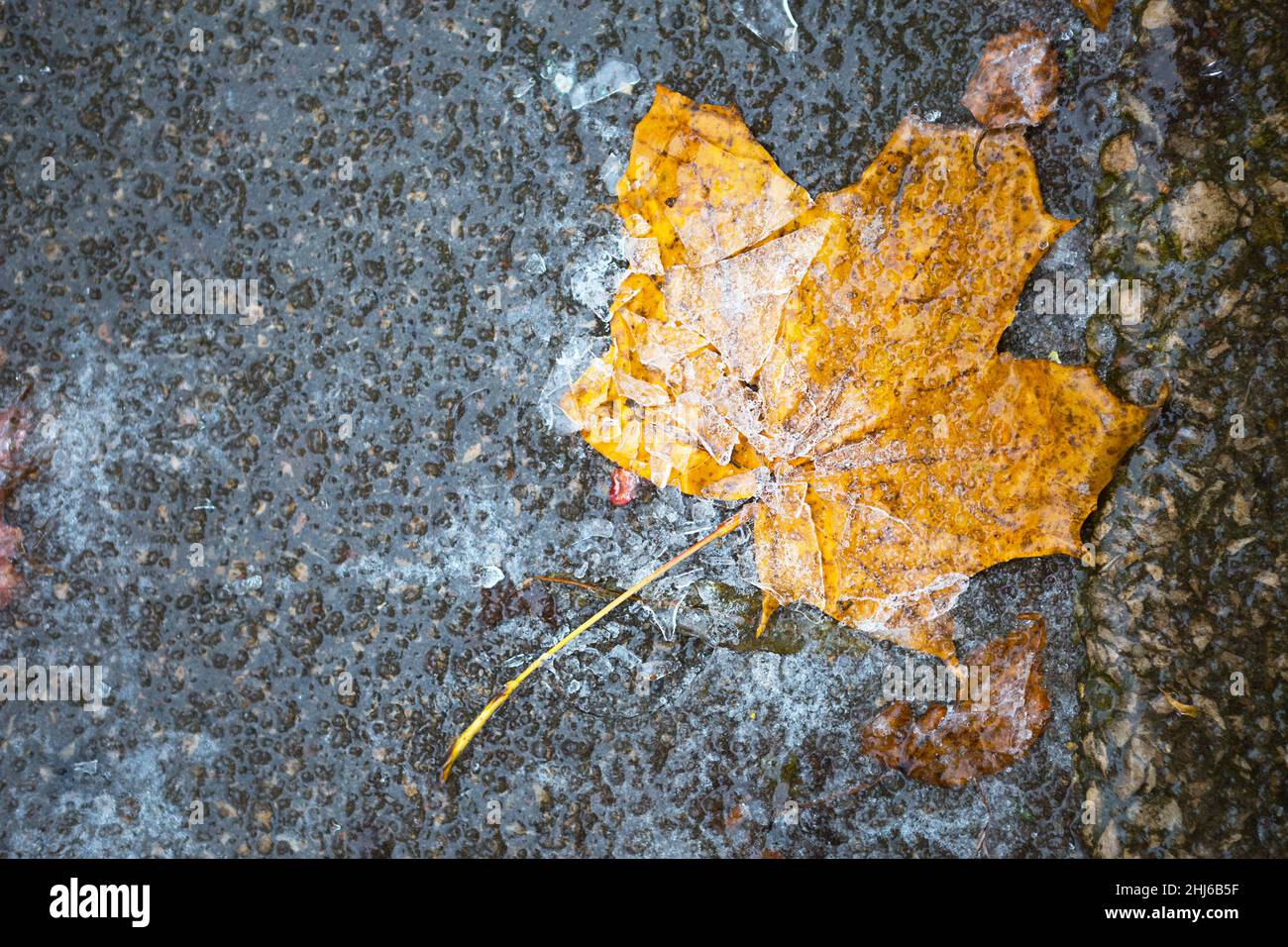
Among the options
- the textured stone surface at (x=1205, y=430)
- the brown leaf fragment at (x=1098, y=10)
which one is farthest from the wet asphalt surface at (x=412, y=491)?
the brown leaf fragment at (x=1098, y=10)

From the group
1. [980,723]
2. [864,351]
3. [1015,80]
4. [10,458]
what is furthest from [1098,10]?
[10,458]

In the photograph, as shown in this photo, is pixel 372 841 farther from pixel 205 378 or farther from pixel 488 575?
pixel 205 378

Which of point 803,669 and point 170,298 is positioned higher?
point 170,298

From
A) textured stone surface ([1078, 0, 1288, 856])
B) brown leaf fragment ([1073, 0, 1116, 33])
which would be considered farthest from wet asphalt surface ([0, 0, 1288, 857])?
brown leaf fragment ([1073, 0, 1116, 33])

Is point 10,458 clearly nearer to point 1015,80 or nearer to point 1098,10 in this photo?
point 1015,80
